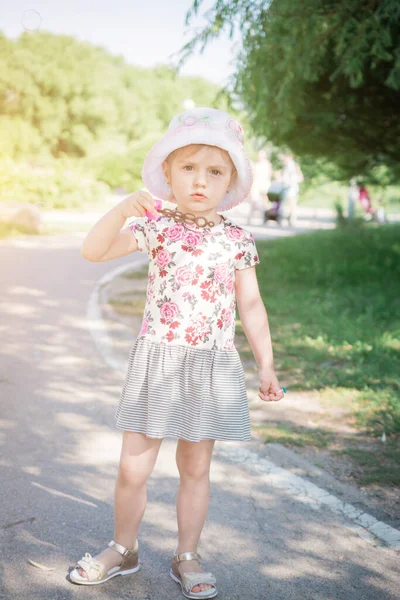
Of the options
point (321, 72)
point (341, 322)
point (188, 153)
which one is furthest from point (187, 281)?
point (321, 72)

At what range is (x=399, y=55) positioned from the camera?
26.4 ft

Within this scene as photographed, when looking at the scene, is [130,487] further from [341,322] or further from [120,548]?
[341,322]

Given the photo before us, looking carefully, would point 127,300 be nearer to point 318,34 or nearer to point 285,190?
point 318,34

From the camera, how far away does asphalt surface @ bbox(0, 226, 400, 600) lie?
116 inches

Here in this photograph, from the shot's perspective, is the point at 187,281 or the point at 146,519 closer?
→ the point at 187,281

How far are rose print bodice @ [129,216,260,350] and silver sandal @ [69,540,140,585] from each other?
2.96 ft

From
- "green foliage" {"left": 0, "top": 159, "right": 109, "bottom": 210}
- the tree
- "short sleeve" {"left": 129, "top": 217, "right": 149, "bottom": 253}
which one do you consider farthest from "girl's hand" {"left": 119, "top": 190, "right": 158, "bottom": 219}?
"green foliage" {"left": 0, "top": 159, "right": 109, "bottom": 210}

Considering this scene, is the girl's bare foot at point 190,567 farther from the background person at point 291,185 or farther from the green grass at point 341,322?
the background person at point 291,185

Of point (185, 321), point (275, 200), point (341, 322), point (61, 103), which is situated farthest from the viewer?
point (61, 103)

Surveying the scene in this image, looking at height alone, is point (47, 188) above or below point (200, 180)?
above

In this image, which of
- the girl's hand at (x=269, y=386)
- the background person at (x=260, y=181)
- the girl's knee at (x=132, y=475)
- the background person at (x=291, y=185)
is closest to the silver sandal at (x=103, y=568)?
the girl's knee at (x=132, y=475)

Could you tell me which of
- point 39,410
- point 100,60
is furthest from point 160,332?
point 100,60

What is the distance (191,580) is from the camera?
9.40 feet

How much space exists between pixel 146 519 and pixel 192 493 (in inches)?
25.4
